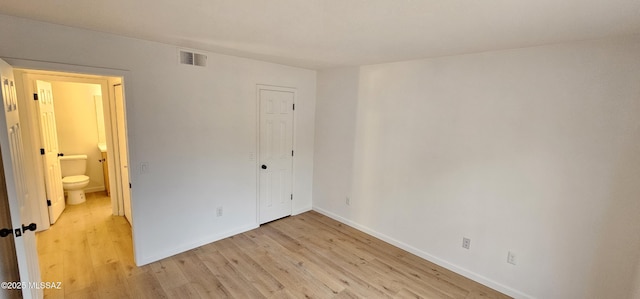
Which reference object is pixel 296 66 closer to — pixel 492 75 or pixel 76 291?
pixel 492 75

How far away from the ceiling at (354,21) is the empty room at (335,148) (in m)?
0.02

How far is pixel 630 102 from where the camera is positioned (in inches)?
79.4

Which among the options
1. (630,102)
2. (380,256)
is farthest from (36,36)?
(630,102)

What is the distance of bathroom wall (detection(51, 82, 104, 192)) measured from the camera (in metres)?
4.82

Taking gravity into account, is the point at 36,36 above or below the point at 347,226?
above

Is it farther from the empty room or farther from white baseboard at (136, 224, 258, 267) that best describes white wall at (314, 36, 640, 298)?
white baseboard at (136, 224, 258, 267)

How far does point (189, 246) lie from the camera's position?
3.27m

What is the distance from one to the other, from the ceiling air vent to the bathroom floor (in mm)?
2325

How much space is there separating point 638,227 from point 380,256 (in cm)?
224

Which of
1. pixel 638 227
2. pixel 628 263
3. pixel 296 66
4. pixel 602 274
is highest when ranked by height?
pixel 296 66

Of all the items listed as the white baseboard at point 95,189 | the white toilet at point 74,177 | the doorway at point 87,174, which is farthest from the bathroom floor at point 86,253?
the white baseboard at point 95,189

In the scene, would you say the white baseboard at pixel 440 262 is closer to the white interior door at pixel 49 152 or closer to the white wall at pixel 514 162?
the white wall at pixel 514 162

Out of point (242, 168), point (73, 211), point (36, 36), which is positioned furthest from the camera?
point (73, 211)

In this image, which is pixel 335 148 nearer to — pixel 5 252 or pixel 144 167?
pixel 144 167
